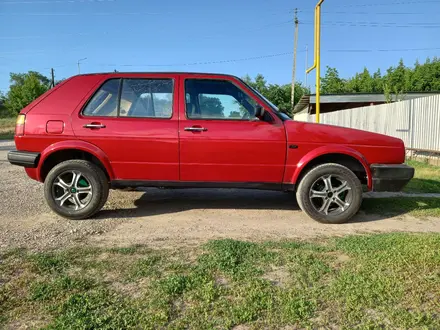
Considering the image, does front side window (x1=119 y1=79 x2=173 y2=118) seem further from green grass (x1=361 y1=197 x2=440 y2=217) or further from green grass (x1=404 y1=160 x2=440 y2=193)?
green grass (x1=404 y1=160 x2=440 y2=193)

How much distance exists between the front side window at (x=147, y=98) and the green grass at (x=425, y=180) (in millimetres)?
4841

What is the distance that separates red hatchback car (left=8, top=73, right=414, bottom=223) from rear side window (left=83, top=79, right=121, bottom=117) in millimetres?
13

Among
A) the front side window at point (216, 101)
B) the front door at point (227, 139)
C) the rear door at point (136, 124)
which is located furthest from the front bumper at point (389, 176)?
the rear door at point (136, 124)

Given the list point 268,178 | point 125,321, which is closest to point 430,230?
point 268,178

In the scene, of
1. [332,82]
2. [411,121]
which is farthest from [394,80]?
[411,121]

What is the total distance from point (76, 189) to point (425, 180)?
22.6 ft

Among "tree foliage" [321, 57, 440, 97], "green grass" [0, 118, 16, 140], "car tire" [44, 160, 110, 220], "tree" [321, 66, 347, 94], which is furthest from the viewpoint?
"tree" [321, 66, 347, 94]

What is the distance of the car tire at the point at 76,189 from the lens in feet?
14.0

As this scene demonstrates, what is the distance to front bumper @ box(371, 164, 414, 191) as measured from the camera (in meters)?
4.27

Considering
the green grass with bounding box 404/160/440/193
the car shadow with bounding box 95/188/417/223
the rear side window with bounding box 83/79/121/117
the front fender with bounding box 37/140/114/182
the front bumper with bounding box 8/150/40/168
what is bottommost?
the car shadow with bounding box 95/188/417/223

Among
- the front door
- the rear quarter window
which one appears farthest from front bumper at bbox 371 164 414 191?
the rear quarter window

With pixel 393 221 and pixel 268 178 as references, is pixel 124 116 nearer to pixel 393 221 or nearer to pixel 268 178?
pixel 268 178

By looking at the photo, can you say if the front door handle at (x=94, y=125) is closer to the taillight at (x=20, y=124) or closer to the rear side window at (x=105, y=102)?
the rear side window at (x=105, y=102)

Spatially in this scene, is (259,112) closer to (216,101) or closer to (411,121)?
(216,101)
